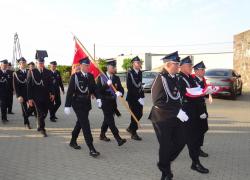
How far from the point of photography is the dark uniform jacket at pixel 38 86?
9.35 metres

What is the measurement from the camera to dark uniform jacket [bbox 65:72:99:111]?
7.50m

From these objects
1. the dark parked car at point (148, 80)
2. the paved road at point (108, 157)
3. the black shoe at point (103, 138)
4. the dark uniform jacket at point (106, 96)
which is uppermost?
the dark uniform jacket at point (106, 96)

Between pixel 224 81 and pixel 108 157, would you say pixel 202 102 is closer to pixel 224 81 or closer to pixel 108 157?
pixel 108 157

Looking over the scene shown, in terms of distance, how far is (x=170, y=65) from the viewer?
19.3ft

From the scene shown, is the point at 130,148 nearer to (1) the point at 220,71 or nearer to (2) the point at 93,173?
(2) the point at 93,173

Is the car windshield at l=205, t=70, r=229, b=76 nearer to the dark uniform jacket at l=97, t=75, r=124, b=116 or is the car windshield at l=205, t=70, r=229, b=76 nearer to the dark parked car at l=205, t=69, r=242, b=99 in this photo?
the dark parked car at l=205, t=69, r=242, b=99

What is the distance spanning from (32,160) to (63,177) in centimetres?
127

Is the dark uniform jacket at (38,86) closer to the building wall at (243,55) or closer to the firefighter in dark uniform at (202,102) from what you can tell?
the firefighter in dark uniform at (202,102)

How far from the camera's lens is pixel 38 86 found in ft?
30.9

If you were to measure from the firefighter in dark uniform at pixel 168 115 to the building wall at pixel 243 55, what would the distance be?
66.4 ft

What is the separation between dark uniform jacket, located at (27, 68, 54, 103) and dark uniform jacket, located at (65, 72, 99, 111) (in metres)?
2.04

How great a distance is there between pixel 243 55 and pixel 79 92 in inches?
800

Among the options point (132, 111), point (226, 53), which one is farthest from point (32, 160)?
point (226, 53)

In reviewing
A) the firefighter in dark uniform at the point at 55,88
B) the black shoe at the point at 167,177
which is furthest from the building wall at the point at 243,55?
the black shoe at the point at 167,177
